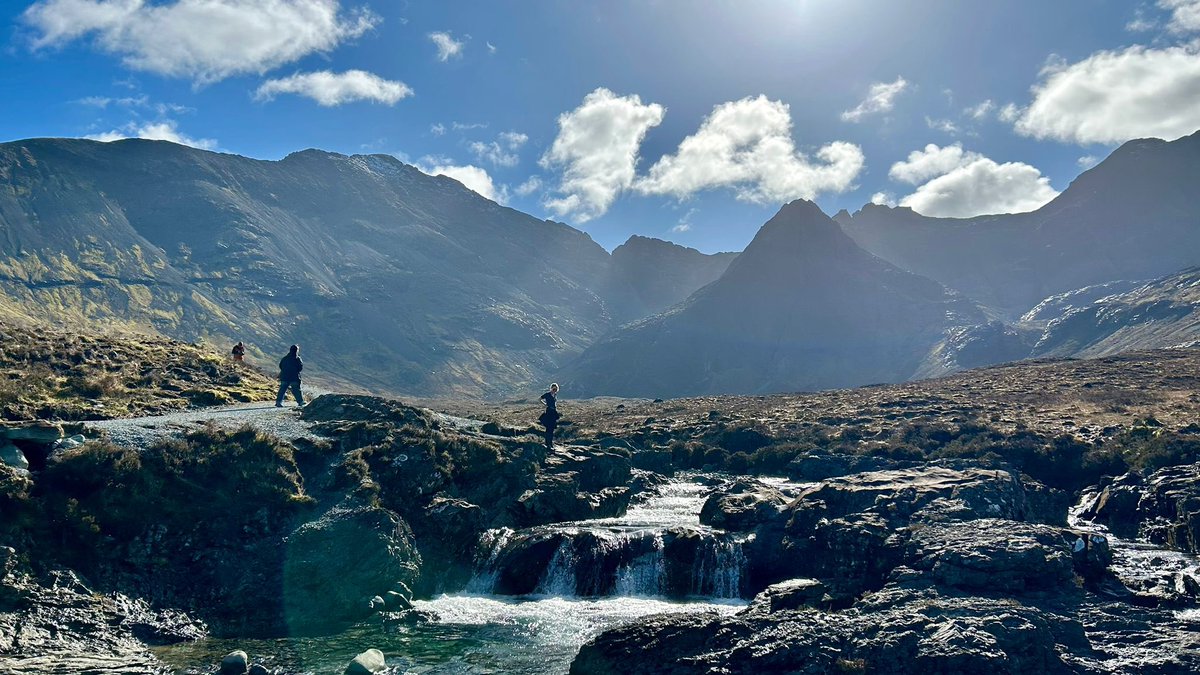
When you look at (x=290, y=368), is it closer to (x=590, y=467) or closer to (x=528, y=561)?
(x=528, y=561)

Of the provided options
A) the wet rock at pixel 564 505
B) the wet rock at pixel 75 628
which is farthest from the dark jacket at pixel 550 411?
the wet rock at pixel 75 628

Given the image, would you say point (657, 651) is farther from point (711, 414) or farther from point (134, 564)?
point (711, 414)

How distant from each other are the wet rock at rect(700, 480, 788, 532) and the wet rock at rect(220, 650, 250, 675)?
24115 mm

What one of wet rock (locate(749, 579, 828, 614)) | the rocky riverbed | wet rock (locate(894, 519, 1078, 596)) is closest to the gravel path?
the rocky riverbed

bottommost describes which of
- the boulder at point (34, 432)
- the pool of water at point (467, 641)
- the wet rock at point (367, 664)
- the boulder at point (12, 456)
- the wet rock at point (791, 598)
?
the pool of water at point (467, 641)

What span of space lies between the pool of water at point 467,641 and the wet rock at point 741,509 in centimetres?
653

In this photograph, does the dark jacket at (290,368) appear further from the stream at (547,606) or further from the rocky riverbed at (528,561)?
the stream at (547,606)

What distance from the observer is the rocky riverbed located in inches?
814

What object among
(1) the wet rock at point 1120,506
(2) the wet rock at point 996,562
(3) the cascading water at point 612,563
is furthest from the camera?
(1) the wet rock at point 1120,506

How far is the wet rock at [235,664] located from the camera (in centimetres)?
2088

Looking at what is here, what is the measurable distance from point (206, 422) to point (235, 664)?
1578 centimetres

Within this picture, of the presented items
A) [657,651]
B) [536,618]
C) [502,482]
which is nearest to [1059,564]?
[657,651]

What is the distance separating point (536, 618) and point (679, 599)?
7100 mm

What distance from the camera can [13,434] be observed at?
25.8 meters
